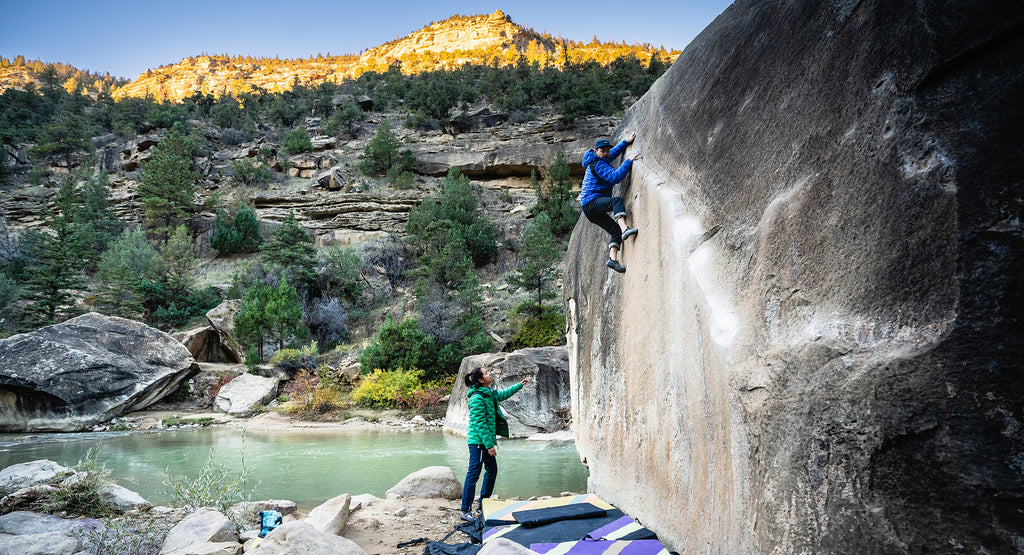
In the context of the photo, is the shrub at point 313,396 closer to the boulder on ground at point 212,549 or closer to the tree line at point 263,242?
the tree line at point 263,242

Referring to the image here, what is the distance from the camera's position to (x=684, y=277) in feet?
10.0

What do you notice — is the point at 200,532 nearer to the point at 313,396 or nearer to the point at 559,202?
the point at 313,396

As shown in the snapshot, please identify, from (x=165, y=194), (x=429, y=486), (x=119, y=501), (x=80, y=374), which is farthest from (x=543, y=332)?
(x=165, y=194)

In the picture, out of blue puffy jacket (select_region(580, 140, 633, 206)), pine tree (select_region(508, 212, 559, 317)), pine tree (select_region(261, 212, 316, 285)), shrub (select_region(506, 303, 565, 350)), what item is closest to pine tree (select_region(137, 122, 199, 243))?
pine tree (select_region(261, 212, 316, 285))

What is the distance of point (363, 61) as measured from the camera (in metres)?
94.0

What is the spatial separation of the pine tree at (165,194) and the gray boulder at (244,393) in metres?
18.7

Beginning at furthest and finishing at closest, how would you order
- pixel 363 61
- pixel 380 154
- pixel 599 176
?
1. pixel 363 61
2. pixel 380 154
3. pixel 599 176

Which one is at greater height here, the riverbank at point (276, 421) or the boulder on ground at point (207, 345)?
the boulder on ground at point (207, 345)

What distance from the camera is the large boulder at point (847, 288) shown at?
150cm

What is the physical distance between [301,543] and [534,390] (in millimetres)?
9046

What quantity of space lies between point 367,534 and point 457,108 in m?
47.6

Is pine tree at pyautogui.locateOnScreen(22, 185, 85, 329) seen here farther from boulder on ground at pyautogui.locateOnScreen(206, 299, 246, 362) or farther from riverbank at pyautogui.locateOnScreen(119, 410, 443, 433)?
riverbank at pyautogui.locateOnScreen(119, 410, 443, 433)

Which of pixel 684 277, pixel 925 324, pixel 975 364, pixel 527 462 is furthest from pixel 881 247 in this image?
pixel 527 462

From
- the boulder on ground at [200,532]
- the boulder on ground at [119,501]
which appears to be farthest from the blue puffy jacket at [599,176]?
the boulder on ground at [119,501]
